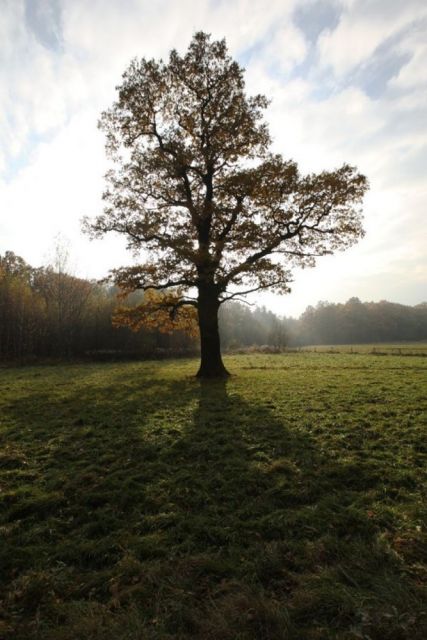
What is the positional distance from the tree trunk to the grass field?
32.4 ft

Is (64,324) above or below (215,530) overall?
above

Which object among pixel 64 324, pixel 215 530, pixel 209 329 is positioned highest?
pixel 64 324

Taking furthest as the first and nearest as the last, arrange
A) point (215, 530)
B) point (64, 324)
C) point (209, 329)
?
point (64, 324) → point (209, 329) → point (215, 530)

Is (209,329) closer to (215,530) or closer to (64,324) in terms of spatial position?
(215,530)

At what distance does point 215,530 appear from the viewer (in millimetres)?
4691

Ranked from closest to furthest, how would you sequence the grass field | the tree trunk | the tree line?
the grass field
the tree trunk
the tree line

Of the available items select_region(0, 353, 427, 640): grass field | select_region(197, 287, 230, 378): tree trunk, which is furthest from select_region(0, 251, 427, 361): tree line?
select_region(0, 353, 427, 640): grass field

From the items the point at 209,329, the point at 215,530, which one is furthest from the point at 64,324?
the point at 215,530

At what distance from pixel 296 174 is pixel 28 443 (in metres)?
16.8

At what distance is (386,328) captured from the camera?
117 m

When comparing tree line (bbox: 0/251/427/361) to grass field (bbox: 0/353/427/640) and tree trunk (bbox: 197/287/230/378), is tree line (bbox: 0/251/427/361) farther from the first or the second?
grass field (bbox: 0/353/427/640)

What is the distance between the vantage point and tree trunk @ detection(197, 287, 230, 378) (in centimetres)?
1981

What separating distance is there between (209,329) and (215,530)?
1536 centimetres

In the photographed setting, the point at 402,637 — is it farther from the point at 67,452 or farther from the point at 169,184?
the point at 169,184
